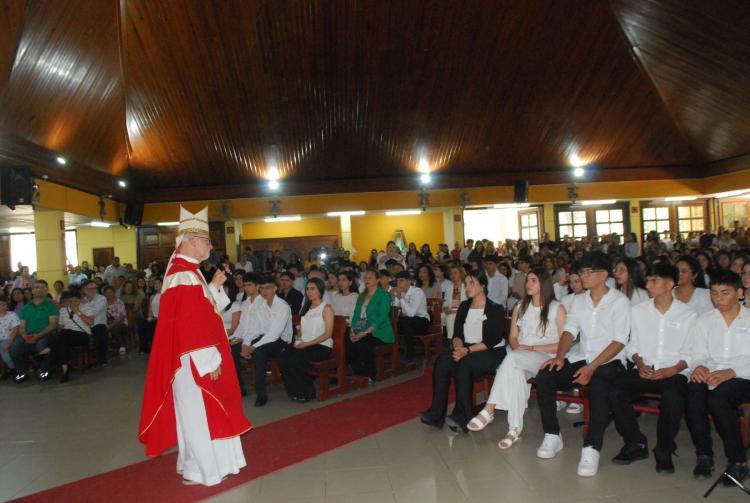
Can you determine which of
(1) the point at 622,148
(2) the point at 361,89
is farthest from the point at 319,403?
(1) the point at 622,148

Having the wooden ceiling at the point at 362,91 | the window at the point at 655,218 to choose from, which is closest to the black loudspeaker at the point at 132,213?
the wooden ceiling at the point at 362,91

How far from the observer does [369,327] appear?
6457mm

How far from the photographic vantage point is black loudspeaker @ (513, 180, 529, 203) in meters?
15.2

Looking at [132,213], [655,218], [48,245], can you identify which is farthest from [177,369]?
[655,218]

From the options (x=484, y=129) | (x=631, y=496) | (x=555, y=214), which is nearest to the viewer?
(x=631, y=496)

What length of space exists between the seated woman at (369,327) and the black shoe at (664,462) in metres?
3.24

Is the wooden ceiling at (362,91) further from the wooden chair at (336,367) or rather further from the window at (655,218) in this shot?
the wooden chair at (336,367)

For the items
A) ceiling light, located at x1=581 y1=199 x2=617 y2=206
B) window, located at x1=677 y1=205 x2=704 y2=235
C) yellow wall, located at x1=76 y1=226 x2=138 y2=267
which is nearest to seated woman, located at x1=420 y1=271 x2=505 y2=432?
ceiling light, located at x1=581 y1=199 x2=617 y2=206

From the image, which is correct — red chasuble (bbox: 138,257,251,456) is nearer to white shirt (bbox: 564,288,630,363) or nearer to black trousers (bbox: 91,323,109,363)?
white shirt (bbox: 564,288,630,363)

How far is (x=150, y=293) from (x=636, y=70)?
981 cm

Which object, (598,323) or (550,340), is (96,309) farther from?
(598,323)

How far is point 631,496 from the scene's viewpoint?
11.0ft

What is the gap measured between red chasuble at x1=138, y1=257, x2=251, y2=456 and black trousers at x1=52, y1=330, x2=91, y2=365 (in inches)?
182

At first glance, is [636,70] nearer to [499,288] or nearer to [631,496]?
[499,288]
